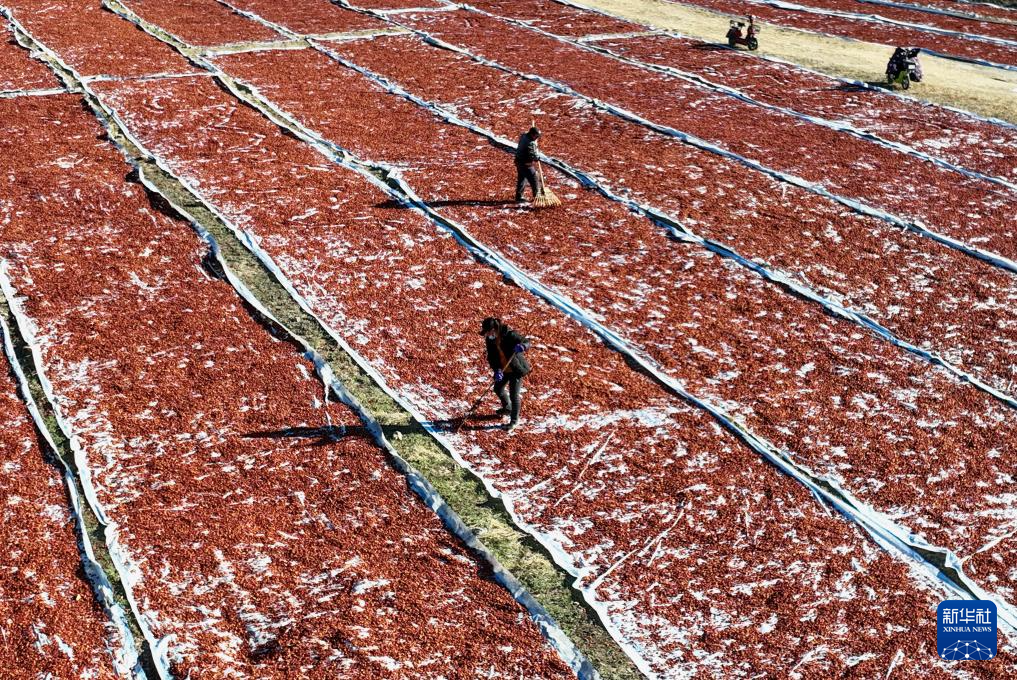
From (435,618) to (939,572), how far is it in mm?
4992

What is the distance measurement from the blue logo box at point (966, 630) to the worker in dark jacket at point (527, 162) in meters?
10.8

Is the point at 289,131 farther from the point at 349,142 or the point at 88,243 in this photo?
the point at 88,243

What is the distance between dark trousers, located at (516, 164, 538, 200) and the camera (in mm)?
18969

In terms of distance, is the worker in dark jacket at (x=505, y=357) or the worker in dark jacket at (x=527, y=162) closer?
the worker in dark jacket at (x=505, y=357)

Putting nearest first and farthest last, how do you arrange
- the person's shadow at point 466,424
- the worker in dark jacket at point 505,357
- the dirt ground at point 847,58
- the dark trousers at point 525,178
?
the worker in dark jacket at point 505,357 < the person's shadow at point 466,424 < the dark trousers at point 525,178 < the dirt ground at point 847,58

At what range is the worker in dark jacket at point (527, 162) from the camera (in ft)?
60.8

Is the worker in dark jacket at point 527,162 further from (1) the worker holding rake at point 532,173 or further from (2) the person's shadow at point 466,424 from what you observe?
(2) the person's shadow at point 466,424

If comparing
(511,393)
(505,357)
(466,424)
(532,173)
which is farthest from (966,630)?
(532,173)

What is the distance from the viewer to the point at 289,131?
2269 centimetres

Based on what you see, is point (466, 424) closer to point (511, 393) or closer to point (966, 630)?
point (511, 393)

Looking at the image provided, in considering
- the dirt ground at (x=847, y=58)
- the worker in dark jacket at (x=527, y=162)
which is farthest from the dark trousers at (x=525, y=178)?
the dirt ground at (x=847, y=58)

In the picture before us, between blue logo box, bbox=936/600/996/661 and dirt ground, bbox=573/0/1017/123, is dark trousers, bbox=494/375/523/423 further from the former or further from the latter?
dirt ground, bbox=573/0/1017/123

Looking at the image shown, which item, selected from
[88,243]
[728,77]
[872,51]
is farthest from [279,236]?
[872,51]

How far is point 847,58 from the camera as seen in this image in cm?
3139
